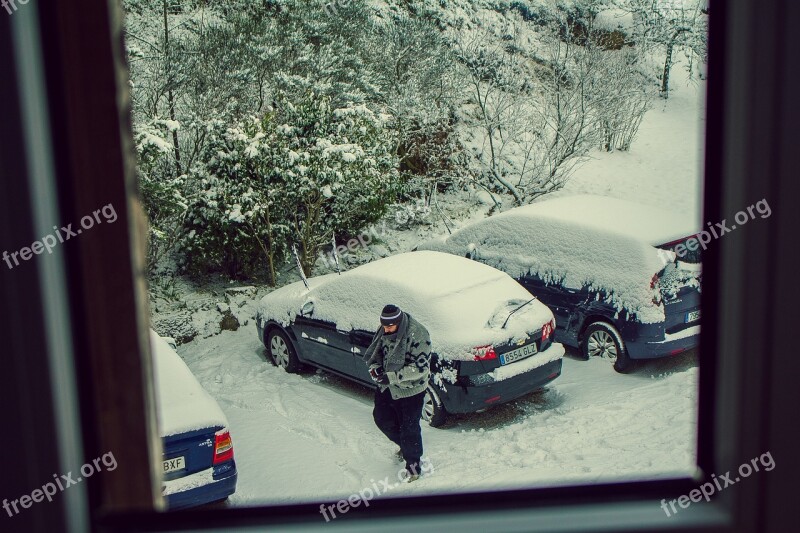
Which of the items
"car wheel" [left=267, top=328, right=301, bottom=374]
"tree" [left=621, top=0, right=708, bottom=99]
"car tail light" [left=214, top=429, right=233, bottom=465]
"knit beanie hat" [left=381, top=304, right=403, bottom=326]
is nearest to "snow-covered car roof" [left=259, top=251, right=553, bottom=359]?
"car wheel" [left=267, top=328, right=301, bottom=374]

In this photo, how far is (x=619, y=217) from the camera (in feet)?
22.7

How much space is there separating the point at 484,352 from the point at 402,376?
99 centimetres

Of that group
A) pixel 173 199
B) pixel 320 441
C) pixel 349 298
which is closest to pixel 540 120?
pixel 173 199

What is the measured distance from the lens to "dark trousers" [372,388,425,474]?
4.75 metres

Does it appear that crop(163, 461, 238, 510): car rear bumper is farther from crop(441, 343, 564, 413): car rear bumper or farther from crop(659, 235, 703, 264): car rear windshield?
crop(659, 235, 703, 264): car rear windshield

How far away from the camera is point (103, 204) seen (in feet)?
3.00

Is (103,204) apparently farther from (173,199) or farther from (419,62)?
(419,62)

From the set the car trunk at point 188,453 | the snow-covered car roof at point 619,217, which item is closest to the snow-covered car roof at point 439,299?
the snow-covered car roof at point 619,217

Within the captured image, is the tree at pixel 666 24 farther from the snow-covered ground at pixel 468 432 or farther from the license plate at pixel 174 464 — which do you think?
the license plate at pixel 174 464

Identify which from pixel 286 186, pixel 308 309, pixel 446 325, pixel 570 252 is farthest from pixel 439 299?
pixel 286 186

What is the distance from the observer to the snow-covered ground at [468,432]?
15.3 ft

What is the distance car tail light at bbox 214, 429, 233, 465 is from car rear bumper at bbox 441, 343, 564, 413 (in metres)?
2.06

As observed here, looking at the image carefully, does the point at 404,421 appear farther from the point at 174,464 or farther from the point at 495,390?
the point at 174,464

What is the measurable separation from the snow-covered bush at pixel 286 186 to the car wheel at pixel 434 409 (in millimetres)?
4686
